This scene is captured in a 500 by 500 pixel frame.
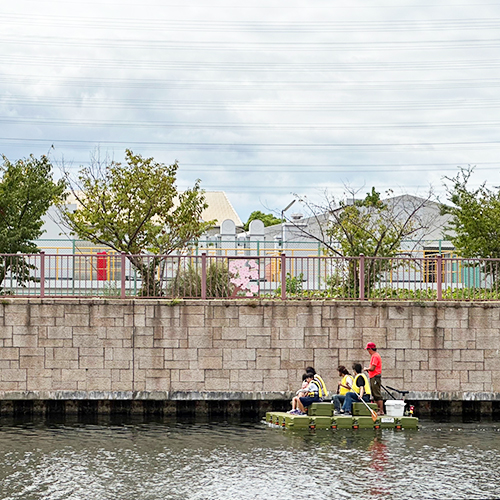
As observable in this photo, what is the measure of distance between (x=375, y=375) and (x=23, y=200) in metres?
13.0

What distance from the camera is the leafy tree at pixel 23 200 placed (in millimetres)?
25547

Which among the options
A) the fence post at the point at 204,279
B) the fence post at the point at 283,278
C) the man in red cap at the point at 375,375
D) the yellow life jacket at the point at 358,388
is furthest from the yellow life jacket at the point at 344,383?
the fence post at the point at 204,279

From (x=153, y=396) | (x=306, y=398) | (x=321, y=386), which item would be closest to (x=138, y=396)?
(x=153, y=396)

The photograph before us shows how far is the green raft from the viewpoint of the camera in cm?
1772

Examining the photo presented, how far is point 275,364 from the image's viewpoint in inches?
782

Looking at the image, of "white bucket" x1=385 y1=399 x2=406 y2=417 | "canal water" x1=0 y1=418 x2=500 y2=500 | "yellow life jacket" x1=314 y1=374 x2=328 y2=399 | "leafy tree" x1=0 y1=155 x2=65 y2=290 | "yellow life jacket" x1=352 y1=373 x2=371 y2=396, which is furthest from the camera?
"leafy tree" x1=0 y1=155 x2=65 y2=290

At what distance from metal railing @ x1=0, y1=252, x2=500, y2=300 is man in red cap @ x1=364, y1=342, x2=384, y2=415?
5.75ft

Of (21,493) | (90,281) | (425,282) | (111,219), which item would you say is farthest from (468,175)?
(21,493)

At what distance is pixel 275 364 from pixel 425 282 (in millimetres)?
4144

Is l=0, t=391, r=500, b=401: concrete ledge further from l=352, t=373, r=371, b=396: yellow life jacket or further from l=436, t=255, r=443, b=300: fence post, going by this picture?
l=436, t=255, r=443, b=300: fence post

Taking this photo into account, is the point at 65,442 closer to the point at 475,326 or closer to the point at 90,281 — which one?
the point at 90,281

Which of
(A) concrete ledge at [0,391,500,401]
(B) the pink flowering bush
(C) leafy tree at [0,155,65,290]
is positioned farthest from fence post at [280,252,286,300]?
(C) leafy tree at [0,155,65,290]

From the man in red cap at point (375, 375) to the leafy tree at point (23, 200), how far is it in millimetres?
11364

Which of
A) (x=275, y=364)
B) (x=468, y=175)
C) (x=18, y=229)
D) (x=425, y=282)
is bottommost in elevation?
(x=275, y=364)
